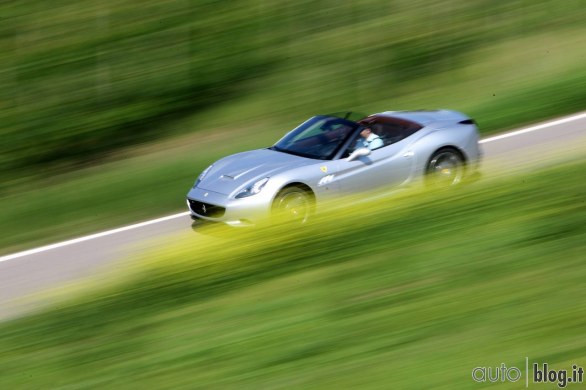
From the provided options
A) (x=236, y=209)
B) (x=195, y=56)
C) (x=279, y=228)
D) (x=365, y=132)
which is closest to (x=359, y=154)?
(x=365, y=132)

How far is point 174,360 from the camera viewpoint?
5.91 m

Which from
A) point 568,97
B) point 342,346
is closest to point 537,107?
point 568,97

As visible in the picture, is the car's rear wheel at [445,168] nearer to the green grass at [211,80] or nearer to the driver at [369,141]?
the driver at [369,141]

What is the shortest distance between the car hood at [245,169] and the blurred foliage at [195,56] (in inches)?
178

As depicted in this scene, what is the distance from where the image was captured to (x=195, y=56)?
16.2 metres

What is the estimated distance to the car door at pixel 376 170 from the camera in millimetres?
9656

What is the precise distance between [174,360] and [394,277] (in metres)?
1.91

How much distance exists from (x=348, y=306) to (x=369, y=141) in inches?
162

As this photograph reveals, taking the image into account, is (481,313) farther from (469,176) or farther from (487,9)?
(487,9)

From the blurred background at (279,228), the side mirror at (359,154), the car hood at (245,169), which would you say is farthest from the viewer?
the side mirror at (359,154)

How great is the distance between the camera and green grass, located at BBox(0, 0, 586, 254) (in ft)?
43.3

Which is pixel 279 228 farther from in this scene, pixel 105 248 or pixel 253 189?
pixel 105 248

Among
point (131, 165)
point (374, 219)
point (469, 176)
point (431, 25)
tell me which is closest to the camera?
point (374, 219)

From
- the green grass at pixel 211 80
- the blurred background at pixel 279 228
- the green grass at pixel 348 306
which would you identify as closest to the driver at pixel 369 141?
the blurred background at pixel 279 228
